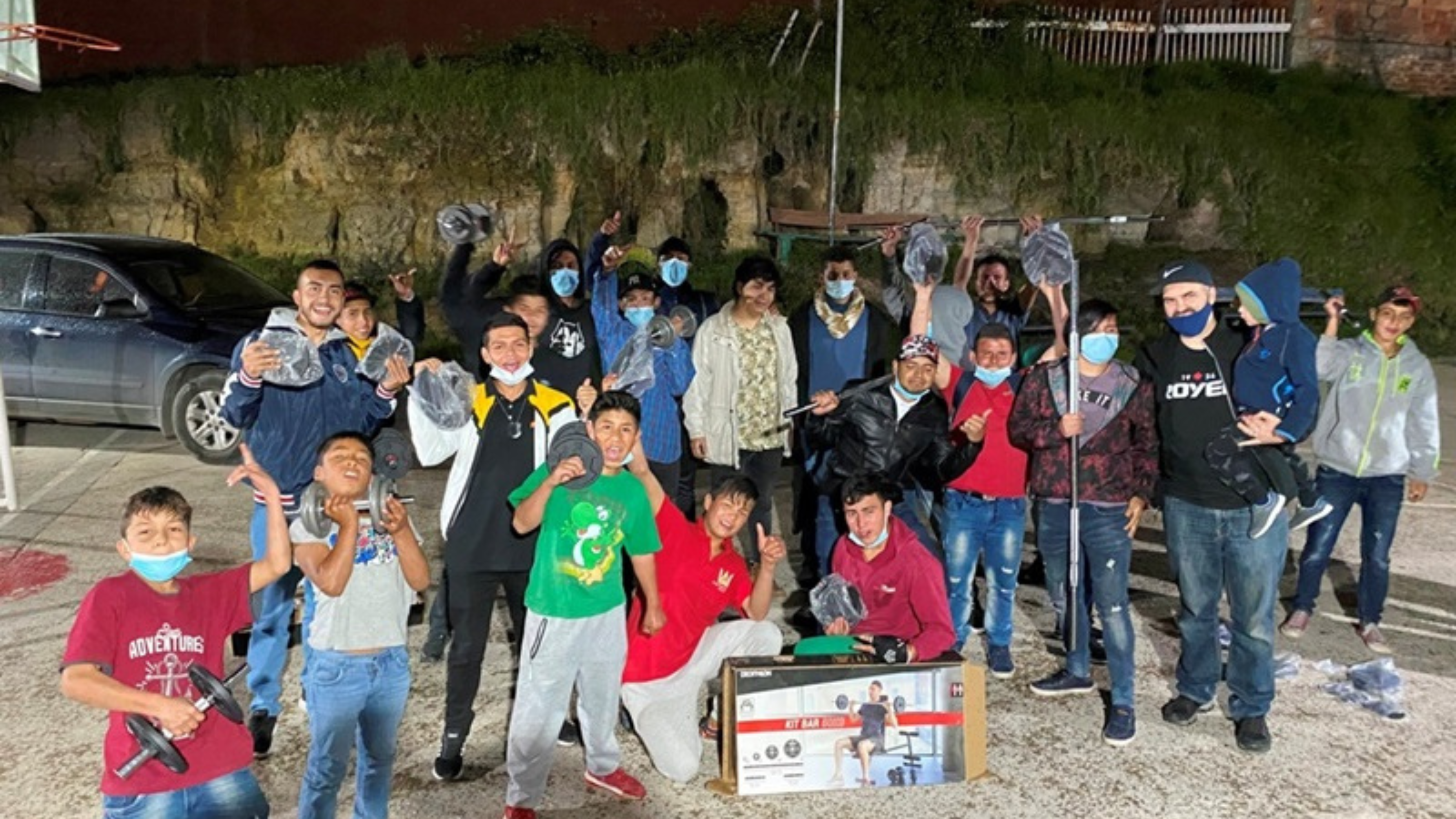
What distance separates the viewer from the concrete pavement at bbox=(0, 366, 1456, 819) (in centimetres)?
432

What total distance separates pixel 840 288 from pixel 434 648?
2.59m

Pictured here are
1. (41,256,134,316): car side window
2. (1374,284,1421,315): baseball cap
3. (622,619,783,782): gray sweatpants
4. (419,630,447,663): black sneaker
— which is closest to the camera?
(622,619,783,782): gray sweatpants

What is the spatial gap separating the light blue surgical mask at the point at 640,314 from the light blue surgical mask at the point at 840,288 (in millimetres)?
904

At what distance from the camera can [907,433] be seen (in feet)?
17.2

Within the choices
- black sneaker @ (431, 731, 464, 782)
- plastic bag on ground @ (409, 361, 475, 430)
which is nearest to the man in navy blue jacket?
plastic bag on ground @ (409, 361, 475, 430)

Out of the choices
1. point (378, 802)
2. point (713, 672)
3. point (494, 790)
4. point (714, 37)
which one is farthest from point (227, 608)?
point (714, 37)

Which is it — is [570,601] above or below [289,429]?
below

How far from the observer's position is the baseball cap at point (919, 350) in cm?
520

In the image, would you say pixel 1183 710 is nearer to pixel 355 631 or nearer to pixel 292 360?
pixel 355 631

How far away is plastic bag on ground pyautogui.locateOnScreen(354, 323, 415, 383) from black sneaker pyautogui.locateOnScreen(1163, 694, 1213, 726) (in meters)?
3.36

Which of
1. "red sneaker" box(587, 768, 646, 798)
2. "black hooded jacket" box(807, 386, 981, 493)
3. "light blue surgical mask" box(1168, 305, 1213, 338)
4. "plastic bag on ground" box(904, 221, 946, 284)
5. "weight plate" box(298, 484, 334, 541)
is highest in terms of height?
"plastic bag on ground" box(904, 221, 946, 284)

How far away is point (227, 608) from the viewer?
11.0 feet

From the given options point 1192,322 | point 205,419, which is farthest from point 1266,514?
point 205,419

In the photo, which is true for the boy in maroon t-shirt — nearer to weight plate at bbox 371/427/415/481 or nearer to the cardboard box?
weight plate at bbox 371/427/415/481
